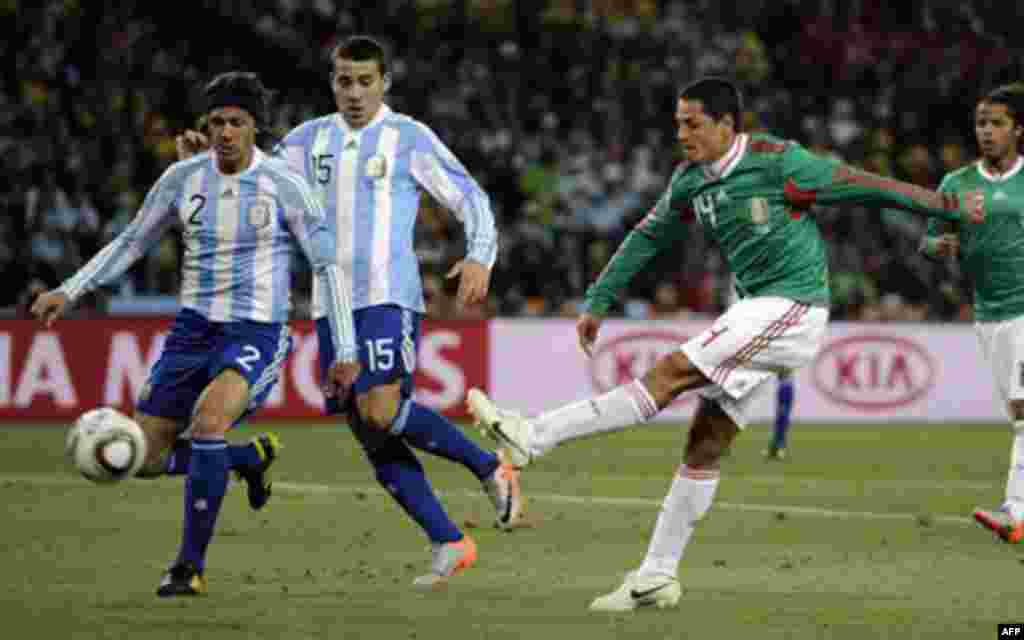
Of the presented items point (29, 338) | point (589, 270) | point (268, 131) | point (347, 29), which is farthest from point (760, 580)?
point (347, 29)

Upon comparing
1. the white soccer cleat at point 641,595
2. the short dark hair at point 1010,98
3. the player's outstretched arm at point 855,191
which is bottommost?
the white soccer cleat at point 641,595

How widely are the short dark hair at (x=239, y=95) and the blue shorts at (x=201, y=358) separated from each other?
0.93 m

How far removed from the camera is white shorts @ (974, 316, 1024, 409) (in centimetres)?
1145

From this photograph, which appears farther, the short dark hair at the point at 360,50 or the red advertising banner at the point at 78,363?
the red advertising banner at the point at 78,363

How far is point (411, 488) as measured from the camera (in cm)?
893

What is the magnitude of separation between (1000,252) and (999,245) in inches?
1.7

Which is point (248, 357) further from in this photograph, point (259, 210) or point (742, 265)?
point (742, 265)

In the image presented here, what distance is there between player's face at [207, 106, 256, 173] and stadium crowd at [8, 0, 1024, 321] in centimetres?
1356

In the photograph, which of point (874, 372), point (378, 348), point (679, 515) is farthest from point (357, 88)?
point (874, 372)

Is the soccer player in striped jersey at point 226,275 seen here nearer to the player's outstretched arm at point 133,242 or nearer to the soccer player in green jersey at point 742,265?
the player's outstretched arm at point 133,242

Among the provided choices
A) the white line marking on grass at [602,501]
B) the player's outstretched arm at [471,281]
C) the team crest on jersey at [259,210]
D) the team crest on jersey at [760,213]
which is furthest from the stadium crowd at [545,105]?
the team crest on jersey at [760,213]

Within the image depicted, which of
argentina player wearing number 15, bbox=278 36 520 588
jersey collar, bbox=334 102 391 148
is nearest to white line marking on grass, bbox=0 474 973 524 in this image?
argentina player wearing number 15, bbox=278 36 520 588

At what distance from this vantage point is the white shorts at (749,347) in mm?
7875

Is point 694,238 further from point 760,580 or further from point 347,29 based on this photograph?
point 760,580
